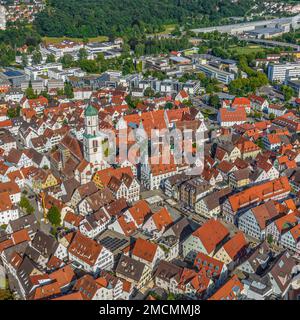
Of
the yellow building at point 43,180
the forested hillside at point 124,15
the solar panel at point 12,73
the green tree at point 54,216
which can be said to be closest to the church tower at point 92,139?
the yellow building at point 43,180

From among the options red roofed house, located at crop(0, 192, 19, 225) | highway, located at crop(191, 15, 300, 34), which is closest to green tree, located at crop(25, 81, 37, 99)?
red roofed house, located at crop(0, 192, 19, 225)

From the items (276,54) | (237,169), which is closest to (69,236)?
(237,169)

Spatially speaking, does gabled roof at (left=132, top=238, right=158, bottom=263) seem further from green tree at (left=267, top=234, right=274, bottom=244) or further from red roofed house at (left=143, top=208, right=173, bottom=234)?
green tree at (left=267, top=234, right=274, bottom=244)

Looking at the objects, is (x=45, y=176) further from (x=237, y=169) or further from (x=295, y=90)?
(x=295, y=90)

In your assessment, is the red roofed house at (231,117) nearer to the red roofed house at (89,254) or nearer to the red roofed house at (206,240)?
the red roofed house at (206,240)

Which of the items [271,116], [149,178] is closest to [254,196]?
[149,178]
